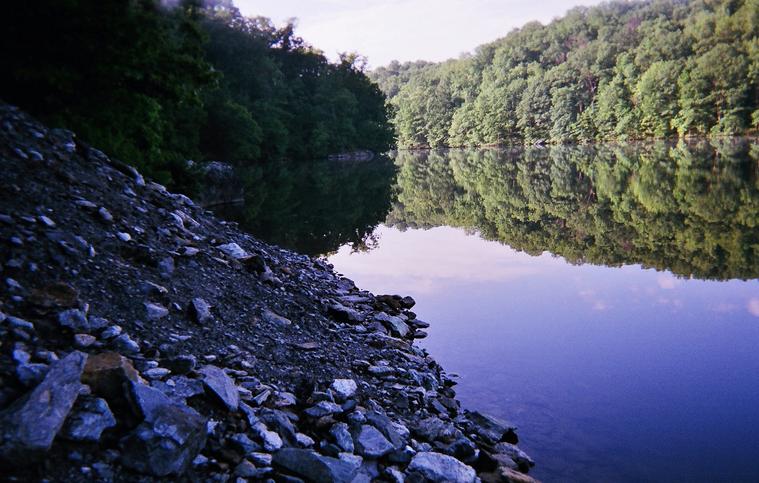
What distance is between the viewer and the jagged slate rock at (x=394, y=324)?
869cm

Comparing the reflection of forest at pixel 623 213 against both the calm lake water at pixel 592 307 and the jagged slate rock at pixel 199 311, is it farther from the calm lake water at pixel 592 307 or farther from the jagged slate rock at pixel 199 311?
the jagged slate rock at pixel 199 311

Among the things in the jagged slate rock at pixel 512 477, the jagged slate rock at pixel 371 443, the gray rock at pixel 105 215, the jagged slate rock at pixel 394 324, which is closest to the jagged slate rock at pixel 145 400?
the jagged slate rock at pixel 371 443

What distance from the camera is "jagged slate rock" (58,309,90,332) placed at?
14.5 ft

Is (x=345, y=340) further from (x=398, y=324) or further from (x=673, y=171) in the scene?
(x=673, y=171)

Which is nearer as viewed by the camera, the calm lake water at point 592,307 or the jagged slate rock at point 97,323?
the jagged slate rock at point 97,323

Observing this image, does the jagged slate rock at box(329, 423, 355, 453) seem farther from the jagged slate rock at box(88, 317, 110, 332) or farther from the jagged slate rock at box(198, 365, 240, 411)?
the jagged slate rock at box(88, 317, 110, 332)

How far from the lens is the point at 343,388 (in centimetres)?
534

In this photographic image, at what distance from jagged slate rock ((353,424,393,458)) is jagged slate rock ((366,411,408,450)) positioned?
101 mm

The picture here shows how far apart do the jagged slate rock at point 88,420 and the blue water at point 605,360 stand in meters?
3.83

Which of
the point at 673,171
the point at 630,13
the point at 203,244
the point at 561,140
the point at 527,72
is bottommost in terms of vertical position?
the point at 203,244

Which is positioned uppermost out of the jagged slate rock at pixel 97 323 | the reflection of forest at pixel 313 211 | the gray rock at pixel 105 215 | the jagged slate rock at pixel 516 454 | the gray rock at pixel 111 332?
the gray rock at pixel 105 215

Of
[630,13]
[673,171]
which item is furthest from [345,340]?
[630,13]

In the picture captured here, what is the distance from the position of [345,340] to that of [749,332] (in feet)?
21.2

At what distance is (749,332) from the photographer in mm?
8562
